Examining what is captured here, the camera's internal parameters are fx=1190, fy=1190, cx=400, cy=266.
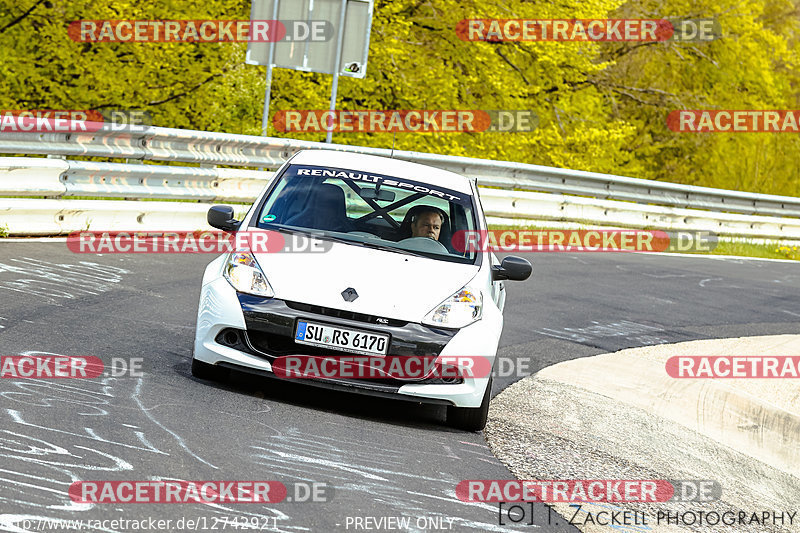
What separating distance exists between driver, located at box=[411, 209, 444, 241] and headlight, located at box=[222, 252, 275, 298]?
1.27m

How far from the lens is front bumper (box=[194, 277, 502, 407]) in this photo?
6.64m

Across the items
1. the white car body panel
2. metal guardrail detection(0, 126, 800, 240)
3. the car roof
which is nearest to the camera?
the white car body panel

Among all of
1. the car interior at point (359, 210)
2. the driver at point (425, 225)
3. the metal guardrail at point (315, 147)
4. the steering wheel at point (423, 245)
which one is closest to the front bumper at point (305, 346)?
the steering wheel at point (423, 245)

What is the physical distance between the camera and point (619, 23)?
3272 centimetres

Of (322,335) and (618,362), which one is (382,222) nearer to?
(322,335)

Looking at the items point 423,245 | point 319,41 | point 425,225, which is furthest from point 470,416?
point 319,41

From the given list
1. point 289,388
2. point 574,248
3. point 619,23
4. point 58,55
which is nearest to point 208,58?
point 58,55

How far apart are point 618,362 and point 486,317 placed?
379 cm

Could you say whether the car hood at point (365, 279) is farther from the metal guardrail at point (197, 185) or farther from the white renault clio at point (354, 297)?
the metal guardrail at point (197, 185)

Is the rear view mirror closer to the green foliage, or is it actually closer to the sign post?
the sign post

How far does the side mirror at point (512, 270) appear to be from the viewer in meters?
7.79

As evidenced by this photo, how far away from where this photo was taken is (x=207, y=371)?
7.04 metres

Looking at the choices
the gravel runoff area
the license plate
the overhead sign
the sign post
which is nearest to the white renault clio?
the license plate

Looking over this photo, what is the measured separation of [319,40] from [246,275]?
14208 mm
